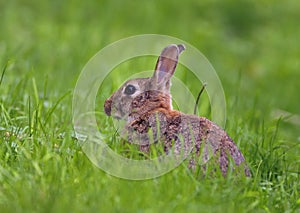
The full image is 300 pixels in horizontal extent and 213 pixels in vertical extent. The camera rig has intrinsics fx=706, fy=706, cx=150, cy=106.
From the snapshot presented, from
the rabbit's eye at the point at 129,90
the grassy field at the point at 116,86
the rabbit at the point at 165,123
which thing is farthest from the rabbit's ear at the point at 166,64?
the grassy field at the point at 116,86

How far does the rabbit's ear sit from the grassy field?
614mm


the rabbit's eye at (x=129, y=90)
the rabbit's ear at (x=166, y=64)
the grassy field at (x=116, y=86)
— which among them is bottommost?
the grassy field at (x=116, y=86)

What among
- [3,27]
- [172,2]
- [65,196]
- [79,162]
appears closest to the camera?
[65,196]

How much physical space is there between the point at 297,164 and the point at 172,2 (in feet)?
19.9

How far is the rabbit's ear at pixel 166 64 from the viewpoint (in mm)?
4176

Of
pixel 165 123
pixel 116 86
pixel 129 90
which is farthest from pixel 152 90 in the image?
pixel 116 86

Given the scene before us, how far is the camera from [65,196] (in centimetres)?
317

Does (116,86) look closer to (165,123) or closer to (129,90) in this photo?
(129,90)

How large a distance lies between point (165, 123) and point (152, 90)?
0.34 m

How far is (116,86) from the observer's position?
18.2ft

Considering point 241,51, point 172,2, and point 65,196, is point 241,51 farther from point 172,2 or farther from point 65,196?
point 65,196

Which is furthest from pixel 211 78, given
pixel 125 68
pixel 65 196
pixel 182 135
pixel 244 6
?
pixel 244 6

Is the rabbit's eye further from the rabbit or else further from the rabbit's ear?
the rabbit's ear

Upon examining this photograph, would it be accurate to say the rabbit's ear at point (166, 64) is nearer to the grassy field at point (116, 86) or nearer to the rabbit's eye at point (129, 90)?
the rabbit's eye at point (129, 90)
